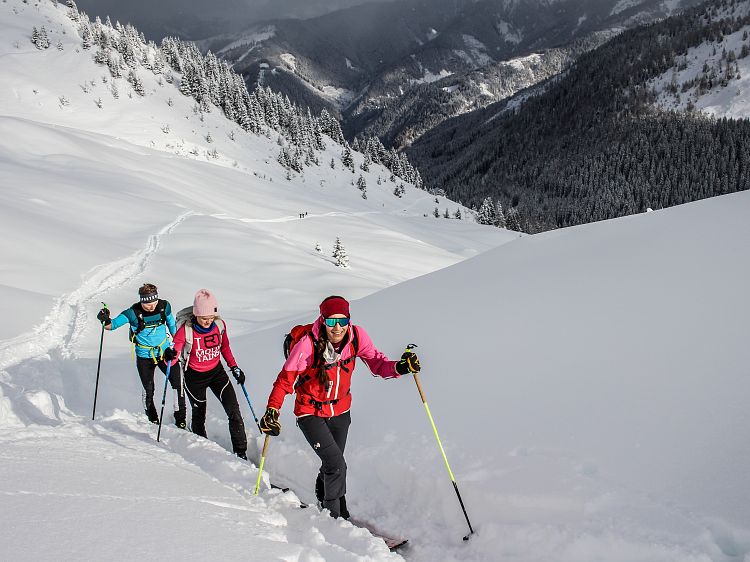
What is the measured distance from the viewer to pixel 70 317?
11.6 metres

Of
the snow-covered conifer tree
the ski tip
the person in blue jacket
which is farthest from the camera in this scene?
the snow-covered conifer tree

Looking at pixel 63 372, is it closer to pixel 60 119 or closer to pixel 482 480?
pixel 482 480

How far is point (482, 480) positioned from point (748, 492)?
194 cm

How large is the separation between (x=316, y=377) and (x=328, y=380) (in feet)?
0.35

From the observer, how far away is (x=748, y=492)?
3.29m

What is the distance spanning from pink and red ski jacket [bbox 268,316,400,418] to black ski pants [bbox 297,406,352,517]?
0.28 feet

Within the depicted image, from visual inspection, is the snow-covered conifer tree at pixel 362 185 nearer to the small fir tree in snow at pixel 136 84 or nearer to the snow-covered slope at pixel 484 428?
the small fir tree in snow at pixel 136 84

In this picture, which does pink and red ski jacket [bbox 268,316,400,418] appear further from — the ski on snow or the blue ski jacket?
the blue ski jacket

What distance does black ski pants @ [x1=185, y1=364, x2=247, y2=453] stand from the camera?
575 cm

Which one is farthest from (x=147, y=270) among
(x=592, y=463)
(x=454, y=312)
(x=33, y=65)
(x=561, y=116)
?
(x=561, y=116)

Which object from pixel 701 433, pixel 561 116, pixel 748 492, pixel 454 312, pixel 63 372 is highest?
pixel 561 116

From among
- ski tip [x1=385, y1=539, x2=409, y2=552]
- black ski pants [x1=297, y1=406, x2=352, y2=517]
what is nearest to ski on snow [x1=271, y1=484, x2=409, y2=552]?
ski tip [x1=385, y1=539, x2=409, y2=552]

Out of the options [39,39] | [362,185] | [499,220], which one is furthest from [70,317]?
[499,220]

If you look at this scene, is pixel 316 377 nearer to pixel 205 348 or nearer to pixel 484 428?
pixel 484 428
